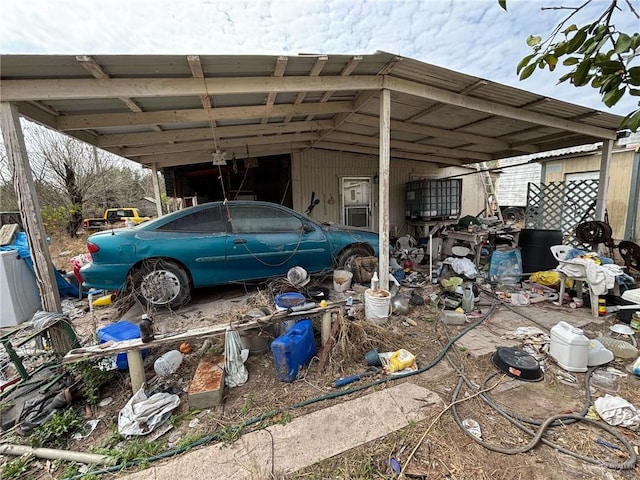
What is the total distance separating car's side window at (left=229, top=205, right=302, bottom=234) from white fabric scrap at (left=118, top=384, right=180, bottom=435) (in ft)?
7.69

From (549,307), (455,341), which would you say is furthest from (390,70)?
(549,307)

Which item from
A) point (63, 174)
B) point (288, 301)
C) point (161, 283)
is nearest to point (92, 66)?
point (161, 283)

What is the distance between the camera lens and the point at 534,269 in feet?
17.7

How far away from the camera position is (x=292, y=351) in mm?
2402

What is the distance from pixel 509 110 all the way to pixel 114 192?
16697 millimetres

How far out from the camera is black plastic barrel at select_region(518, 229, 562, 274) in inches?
203

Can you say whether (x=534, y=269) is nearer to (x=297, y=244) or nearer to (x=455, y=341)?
(x=455, y=341)

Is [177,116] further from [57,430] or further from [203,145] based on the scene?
[57,430]

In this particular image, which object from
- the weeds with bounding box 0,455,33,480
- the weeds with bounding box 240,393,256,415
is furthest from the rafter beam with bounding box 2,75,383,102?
the weeds with bounding box 240,393,256,415

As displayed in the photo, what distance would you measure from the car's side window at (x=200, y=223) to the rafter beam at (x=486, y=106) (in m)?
2.93

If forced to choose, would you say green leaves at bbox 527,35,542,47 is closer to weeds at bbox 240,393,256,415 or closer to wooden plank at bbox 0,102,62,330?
weeds at bbox 240,393,256,415

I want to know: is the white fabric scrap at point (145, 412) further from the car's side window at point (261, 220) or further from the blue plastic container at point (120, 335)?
the car's side window at point (261, 220)

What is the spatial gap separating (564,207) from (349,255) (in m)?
5.78

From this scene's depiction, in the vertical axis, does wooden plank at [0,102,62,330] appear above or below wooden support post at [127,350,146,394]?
above
